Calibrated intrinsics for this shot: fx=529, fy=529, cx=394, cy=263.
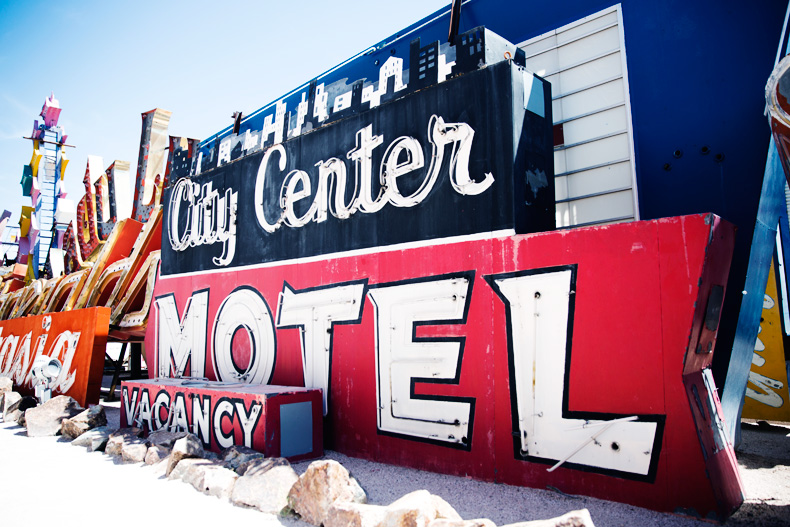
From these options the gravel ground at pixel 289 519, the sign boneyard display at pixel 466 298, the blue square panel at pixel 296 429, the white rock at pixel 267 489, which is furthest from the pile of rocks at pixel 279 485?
the sign boneyard display at pixel 466 298

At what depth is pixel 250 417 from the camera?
20.7 ft

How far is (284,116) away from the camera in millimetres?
8555

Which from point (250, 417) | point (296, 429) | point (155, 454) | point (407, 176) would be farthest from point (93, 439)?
point (407, 176)

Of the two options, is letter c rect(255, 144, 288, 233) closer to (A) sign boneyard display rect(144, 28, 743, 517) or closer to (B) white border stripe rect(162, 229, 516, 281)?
(A) sign boneyard display rect(144, 28, 743, 517)

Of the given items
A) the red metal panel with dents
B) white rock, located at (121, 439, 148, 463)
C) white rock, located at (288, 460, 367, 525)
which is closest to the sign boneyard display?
the red metal panel with dents

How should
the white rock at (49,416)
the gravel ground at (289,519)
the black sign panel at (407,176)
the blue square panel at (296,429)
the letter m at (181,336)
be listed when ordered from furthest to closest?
the letter m at (181,336), the white rock at (49,416), the blue square panel at (296,429), the black sign panel at (407,176), the gravel ground at (289,519)

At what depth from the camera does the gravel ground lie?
A: 4.04 meters

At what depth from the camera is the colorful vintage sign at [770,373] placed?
27.5 ft

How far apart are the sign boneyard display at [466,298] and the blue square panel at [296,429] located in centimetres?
41

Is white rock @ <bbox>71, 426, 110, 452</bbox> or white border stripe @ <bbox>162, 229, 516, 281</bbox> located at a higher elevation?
white border stripe @ <bbox>162, 229, 516, 281</bbox>

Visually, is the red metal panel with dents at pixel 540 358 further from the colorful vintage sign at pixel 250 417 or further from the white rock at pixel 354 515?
the white rock at pixel 354 515

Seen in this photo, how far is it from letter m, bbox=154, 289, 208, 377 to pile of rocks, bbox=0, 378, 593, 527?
1.67 metres

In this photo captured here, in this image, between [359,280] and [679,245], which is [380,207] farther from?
[679,245]

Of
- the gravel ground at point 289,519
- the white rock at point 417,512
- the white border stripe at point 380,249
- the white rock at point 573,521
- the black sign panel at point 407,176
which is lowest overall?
the gravel ground at point 289,519
